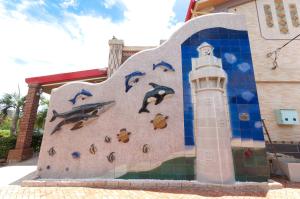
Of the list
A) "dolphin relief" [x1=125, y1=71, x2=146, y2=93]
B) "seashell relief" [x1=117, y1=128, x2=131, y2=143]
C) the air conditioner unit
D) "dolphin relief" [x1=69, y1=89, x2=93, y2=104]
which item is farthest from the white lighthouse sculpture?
the air conditioner unit

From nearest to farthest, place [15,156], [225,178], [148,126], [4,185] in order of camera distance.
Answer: [225,178], [4,185], [148,126], [15,156]

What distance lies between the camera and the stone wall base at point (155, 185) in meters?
5.68

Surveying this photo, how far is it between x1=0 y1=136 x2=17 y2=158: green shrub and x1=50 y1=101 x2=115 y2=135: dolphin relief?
6418 mm

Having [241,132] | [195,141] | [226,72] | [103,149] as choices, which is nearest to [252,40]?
[226,72]

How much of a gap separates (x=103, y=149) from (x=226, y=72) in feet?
19.4

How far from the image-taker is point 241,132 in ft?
21.1

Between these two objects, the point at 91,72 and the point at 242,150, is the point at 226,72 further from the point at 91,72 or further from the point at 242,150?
the point at 91,72

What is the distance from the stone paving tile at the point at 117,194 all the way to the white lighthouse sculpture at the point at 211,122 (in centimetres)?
74

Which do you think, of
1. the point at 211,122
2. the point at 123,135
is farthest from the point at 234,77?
the point at 123,135

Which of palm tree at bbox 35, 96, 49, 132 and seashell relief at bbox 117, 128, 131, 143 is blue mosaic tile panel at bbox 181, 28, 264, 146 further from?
palm tree at bbox 35, 96, 49, 132

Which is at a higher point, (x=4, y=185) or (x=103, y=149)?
(x=103, y=149)

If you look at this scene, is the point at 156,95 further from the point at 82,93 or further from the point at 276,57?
the point at 276,57

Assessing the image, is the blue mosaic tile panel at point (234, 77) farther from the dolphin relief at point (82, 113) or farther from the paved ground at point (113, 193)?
the dolphin relief at point (82, 113)

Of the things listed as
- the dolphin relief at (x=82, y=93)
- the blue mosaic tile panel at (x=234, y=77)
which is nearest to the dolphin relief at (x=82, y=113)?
the dolphin relief at (x=82, y=93)
